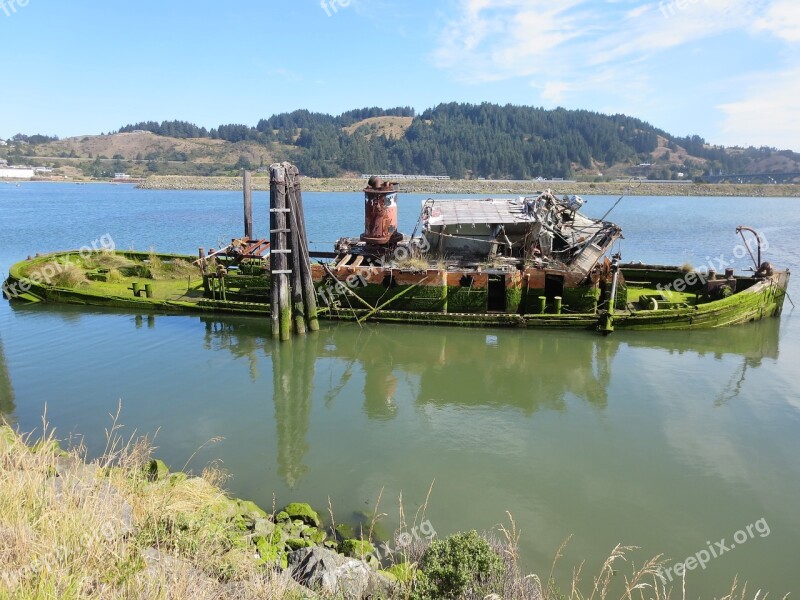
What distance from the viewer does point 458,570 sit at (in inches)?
221

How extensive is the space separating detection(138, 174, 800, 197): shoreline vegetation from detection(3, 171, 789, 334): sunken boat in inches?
4011

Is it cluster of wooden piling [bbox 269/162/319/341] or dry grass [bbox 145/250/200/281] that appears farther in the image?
dry grass [bbox 145/250/200/281]

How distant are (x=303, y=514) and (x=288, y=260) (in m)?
9.88

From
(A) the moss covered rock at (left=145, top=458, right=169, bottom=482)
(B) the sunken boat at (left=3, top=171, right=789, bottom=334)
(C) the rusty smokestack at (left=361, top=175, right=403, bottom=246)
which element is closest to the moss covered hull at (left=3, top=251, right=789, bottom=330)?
(B) the sunken boat at (left=3, top=171, right=789, bottom=334)

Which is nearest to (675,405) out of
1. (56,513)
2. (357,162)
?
(56,513)

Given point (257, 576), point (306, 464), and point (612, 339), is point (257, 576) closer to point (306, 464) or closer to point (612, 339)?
point (306, 464)

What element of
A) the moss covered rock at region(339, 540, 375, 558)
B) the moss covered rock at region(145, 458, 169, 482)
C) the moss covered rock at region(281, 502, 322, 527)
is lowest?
the moss covered rock at region(281, 502, 322, 527)

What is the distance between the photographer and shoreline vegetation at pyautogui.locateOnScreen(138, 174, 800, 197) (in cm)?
12456

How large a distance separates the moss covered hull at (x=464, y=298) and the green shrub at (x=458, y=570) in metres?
11.8

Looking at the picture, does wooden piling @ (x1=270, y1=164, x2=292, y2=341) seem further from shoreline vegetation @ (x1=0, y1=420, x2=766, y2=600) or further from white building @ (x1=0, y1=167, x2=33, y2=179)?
white building @ (x1=0, y1=167, x2=33, y2=179)
